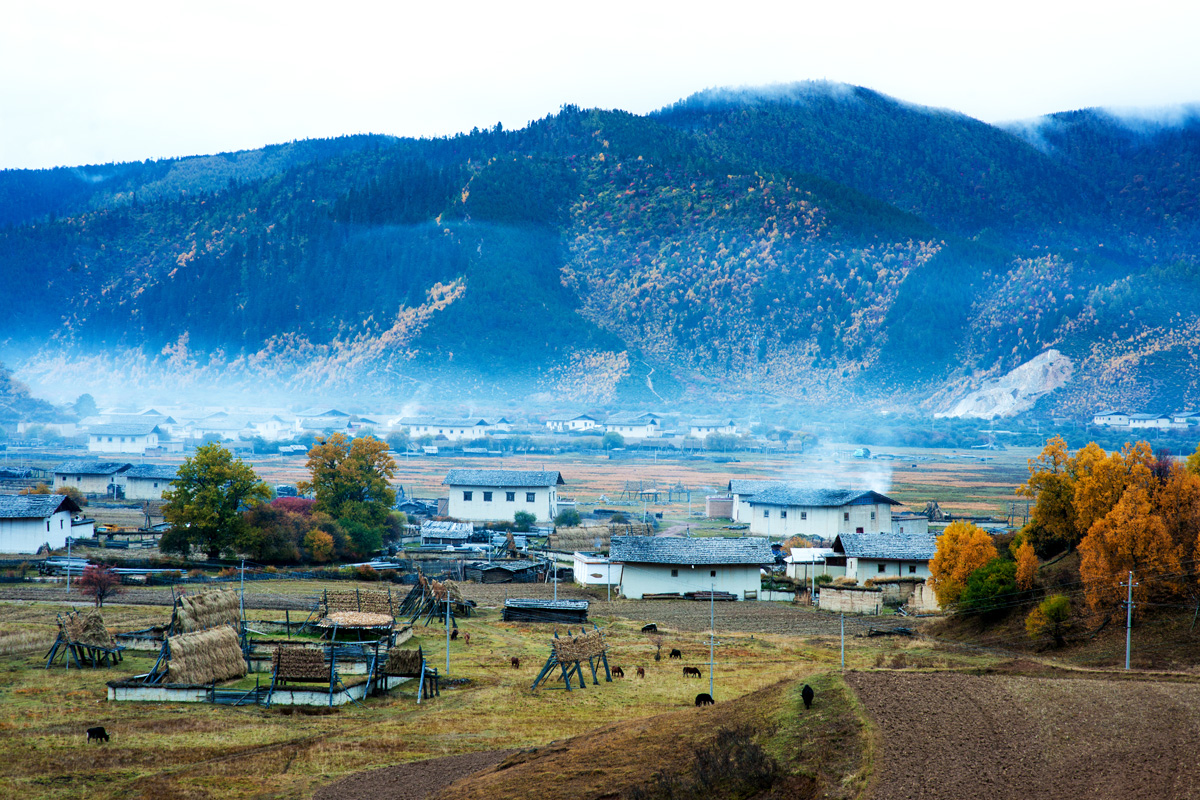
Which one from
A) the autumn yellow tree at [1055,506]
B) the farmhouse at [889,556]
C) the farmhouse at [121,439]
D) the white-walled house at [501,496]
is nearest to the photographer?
the autumn yellow tree at [1055,506]

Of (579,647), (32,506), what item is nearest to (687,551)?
(579,647)

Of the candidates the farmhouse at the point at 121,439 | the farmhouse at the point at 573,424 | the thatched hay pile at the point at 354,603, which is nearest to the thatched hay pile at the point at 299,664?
the thatched hay pile at the point at 354,603

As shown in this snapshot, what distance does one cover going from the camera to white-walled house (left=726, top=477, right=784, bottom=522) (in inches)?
2761

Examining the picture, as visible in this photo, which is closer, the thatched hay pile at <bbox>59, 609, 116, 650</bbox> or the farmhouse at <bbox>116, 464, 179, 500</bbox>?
the thatched hay pile at <bbox>59, 609, 116, 650</bbox>

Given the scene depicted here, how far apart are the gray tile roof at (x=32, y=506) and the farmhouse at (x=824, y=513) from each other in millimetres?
40022

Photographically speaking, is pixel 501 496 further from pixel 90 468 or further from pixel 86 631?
pixel 86 631

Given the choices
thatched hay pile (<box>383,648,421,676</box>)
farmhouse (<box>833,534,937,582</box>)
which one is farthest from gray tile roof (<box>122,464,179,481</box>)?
thatched hay pile (<box>383,648,421,676</box>)

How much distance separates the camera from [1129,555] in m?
33.0

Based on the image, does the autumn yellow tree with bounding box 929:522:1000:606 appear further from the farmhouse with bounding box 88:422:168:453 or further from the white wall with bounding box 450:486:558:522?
the farmhouse with bounding box 88:422:168:453

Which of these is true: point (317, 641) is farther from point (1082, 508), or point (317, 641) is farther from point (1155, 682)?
point (1082, 508)

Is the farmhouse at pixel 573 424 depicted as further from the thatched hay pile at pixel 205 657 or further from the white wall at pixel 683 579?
the thatched hay pile at pixel 205 657

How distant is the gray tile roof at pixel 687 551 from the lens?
47.9m

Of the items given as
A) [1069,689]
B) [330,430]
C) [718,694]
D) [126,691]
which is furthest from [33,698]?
[330,430]

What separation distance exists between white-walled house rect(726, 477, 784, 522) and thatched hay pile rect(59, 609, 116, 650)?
46189 millimetres
